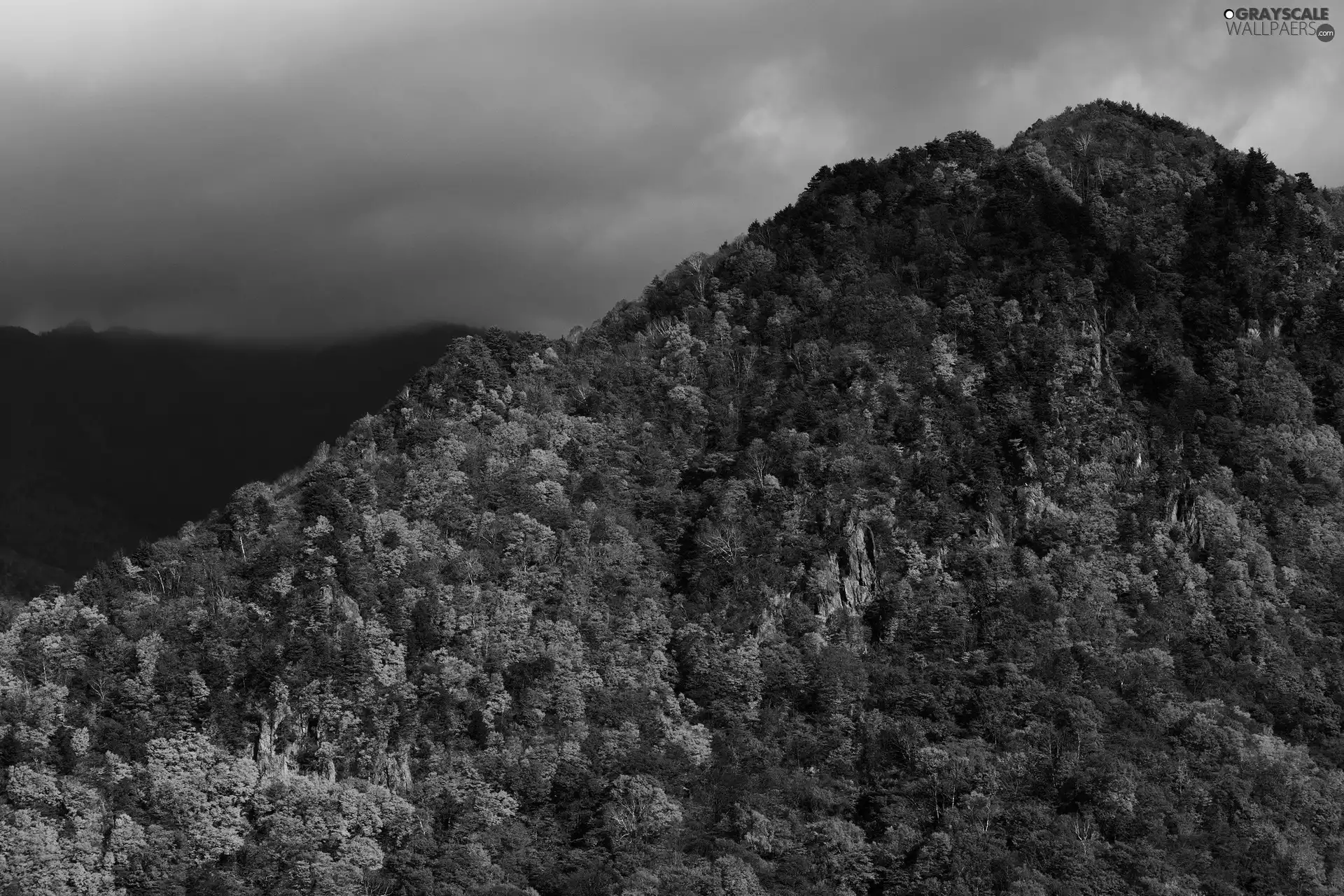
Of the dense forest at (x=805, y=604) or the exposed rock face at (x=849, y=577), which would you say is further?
the exposed rock face at (x=849, y=577)

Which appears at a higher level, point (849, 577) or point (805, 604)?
point (849, 577)

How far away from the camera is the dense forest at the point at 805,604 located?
121m

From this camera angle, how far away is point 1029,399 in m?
154

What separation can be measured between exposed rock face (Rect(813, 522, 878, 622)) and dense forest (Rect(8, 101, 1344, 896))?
409mm

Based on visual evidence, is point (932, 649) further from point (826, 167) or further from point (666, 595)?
point (826, 167)

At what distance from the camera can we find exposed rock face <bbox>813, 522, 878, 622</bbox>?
472 feet

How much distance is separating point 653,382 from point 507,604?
36.7 m

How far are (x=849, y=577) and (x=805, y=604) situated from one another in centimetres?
492

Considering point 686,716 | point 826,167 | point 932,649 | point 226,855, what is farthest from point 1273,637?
point 226,855

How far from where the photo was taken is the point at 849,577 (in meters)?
145

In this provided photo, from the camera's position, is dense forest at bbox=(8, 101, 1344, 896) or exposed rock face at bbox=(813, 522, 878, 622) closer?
dense forest at bbox=(8, 101, 1344, 896)

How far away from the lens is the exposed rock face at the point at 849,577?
14400 centimetres

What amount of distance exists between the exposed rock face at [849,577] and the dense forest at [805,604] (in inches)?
16.1

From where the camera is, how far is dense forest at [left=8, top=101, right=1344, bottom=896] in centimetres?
12125
